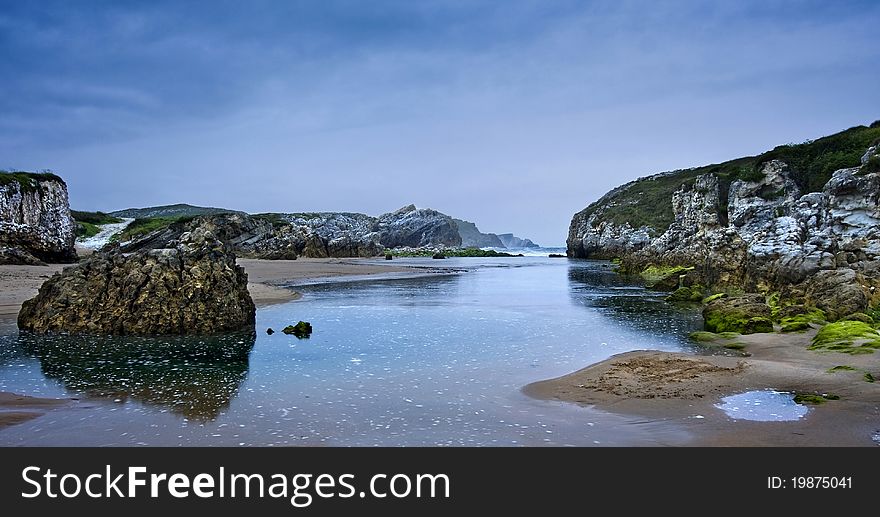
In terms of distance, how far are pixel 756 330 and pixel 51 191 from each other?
5606 centimetres

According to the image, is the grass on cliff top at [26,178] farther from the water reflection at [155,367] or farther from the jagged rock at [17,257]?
the water reflection at [155,367]

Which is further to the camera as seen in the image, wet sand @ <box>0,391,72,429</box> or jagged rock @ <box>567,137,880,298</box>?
jagged rock @ <box>567,137,880,298</box>

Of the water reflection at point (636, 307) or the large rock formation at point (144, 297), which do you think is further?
the water reflection at point (636, 307)

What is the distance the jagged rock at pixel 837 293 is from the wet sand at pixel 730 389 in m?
5.63

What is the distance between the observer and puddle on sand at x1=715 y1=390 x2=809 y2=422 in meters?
11.2

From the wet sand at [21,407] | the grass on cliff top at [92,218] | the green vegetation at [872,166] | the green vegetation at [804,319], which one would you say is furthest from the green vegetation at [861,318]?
the grass on cliff top at [92,218]

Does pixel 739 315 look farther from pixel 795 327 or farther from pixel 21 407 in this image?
pixel 21 407

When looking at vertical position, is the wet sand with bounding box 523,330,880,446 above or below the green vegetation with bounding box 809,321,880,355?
below

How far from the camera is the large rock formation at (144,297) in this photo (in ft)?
69.6

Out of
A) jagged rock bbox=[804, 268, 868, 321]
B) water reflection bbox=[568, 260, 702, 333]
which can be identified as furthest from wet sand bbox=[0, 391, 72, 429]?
jagged rock bbox=[804, 268, 868, 321]

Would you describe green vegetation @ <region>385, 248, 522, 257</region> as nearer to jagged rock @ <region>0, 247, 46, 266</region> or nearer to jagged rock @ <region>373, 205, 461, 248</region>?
jagged rock @ <region>373, 205, 461, 248</region>

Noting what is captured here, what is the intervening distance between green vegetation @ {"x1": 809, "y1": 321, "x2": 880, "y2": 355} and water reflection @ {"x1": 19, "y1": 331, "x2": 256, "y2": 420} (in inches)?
682

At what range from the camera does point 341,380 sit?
14.7 metres

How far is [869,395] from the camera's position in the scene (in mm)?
12328
